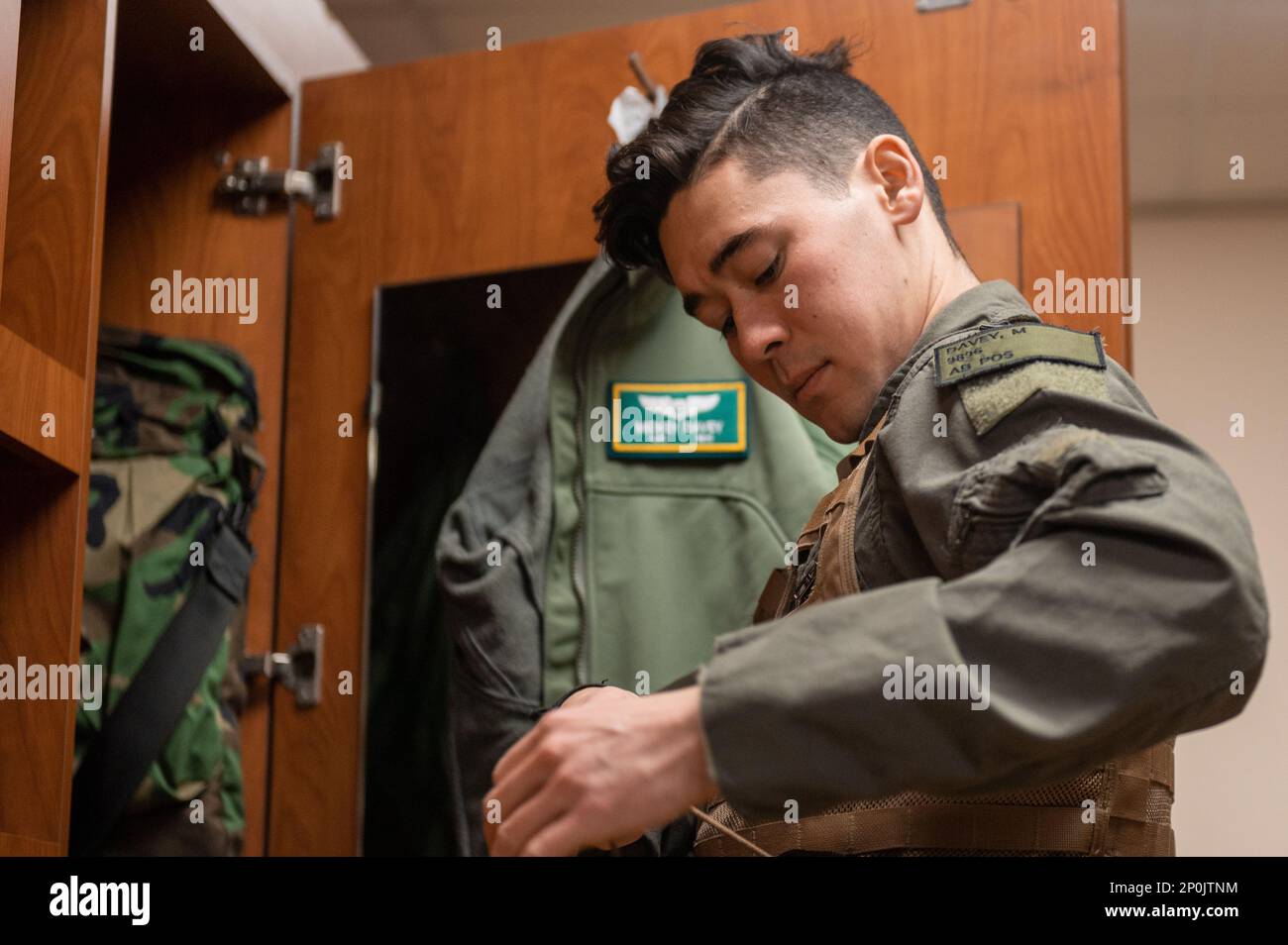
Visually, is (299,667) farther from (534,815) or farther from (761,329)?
(534,815)

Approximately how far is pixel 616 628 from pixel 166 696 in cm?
53

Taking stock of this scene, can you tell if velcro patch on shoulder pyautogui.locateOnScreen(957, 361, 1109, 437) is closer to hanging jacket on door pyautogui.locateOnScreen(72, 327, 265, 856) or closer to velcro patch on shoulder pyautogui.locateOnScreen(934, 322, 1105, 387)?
velcro patch on shoulder pyautogui.locateOnScreen(934, 322, 1105, 387)

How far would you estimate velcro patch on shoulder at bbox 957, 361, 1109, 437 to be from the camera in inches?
35.3

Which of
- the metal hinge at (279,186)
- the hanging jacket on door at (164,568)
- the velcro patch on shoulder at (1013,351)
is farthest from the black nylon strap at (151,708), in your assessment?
the velcro patch on shoulder at (1013,351)

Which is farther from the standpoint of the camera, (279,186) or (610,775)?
(279,186)

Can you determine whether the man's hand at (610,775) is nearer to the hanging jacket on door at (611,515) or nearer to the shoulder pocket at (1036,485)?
the shoulder pocket at (1036,485)

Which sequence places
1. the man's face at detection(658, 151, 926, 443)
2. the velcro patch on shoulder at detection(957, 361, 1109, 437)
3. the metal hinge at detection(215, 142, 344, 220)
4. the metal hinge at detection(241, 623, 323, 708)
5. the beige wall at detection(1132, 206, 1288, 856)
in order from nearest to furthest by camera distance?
the velcro patch on shoulder at detection(957, 361, 1109, 437), the man's face at detection(658, 151, 926, 443), the metal hinge at detection(241, 623, 323, 708), the metal hinge at detection(215, 142, 344, 220), the beige wall at detection(1132, 206, 1288, 856)

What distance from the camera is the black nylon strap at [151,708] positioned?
1.58 m

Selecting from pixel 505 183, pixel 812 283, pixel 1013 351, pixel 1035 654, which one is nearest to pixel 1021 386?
pixel 1013 351

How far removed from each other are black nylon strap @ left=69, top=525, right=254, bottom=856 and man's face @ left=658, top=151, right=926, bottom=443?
2.57 feet

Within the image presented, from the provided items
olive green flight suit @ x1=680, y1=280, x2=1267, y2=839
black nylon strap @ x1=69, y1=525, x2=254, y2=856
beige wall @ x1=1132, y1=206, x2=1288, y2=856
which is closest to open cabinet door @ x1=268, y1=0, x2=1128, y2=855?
black nylon strap @ x1=69, y1=525, x2=254, y2=856

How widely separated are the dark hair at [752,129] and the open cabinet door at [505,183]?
293mm

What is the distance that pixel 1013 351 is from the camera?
939mm

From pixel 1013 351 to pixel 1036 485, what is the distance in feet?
0.47
